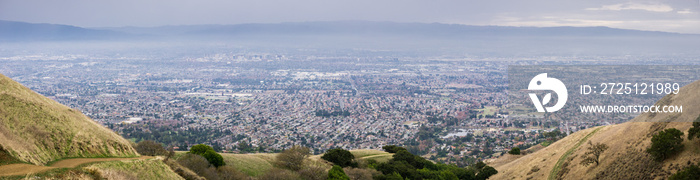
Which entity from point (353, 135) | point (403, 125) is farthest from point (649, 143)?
point (403, 125)

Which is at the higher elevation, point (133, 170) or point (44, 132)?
point (44, 132)

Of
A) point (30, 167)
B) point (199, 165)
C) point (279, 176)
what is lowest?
point (279, 176)

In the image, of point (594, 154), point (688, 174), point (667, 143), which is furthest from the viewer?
point (594, 154)

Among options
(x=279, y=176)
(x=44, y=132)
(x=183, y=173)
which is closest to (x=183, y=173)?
(x=183, y=173)

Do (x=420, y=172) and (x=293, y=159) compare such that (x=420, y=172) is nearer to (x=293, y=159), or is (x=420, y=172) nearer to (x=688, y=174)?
(x=293, y=159)

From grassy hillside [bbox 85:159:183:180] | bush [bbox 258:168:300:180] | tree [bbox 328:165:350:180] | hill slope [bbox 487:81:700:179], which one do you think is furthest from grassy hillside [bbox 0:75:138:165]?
hill slope [bbox 487:81:700:179]

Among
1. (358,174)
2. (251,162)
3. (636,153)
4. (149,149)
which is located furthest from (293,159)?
(636,153)

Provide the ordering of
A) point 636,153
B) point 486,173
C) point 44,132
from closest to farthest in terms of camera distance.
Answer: point 44,132 < point 636,153 < point 486,173

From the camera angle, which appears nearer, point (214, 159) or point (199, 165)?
point (199, 165)
